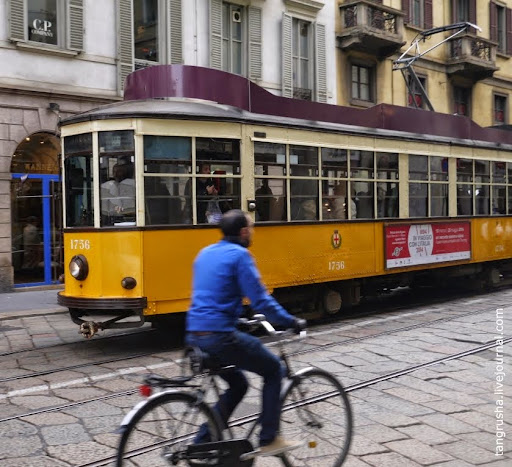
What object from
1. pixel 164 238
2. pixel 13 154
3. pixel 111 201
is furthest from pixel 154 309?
pixel 13 154

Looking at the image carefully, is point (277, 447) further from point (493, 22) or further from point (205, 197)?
point (493, 22)

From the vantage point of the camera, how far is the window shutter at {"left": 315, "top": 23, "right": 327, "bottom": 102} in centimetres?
1969

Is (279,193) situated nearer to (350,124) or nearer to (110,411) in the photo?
(350,124)

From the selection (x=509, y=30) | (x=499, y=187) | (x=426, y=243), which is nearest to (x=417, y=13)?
(x=509, y=30)

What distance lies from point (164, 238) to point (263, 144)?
189cm

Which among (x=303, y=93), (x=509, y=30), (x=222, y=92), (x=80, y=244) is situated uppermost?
(x=509, y=30)

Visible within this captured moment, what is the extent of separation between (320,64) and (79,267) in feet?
45.0

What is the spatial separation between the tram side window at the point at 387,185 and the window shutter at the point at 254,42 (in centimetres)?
812

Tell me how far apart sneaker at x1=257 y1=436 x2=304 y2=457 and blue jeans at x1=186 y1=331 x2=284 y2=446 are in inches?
1.1

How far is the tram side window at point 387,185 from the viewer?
10438mm

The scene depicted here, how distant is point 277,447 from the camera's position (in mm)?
3811

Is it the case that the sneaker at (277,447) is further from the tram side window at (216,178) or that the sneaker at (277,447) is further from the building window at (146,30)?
the building window at (146,30)

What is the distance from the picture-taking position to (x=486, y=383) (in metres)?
6.15

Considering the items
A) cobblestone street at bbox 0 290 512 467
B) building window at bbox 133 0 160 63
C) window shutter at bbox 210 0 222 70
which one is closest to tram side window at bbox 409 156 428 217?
cobblestone street at bbox 0 290 512 467
